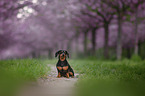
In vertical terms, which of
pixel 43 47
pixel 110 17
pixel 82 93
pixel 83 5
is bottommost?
pixel 82 93

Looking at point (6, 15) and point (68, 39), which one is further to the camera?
point (68, 39)

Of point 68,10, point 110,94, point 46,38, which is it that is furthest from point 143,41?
point 110,94

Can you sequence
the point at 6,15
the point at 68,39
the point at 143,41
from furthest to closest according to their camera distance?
the point at 68,39
the point at 143,41
the point at 6,15

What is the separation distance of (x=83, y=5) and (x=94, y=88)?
527 inches

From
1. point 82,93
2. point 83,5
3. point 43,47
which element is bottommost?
point 82,93

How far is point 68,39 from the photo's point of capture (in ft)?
101

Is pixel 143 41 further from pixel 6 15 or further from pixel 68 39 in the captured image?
pixel 6 15

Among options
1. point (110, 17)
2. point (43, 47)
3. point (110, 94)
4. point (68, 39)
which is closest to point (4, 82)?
point (110, 94)

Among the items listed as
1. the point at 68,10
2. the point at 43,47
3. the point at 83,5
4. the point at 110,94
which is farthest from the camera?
the point at 43,47

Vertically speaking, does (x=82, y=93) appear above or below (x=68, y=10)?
below

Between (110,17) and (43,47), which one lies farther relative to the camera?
(43,47)

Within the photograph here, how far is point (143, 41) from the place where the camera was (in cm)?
2673

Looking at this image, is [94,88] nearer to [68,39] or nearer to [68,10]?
[68,10]

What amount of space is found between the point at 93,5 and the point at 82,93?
1304 cm
